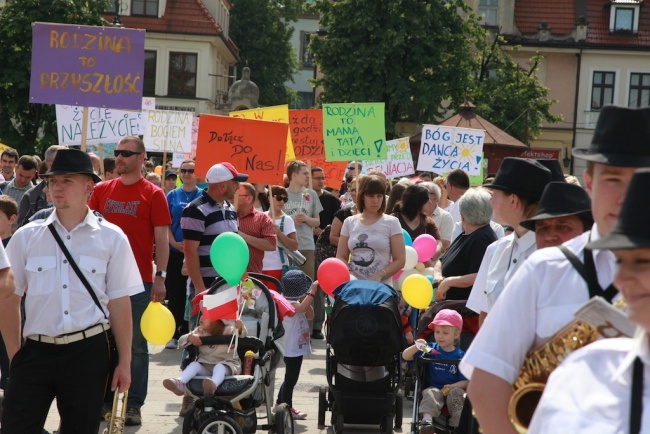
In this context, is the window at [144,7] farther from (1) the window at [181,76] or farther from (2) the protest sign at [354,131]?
(2) the protest sign at [354,131]

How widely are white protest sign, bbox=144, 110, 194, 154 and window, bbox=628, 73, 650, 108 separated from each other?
40.8 m

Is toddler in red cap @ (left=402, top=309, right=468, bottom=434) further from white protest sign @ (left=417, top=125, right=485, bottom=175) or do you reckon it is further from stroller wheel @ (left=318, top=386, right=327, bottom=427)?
white protest sign @ (left=417, top=125, right=485, bottom=175)

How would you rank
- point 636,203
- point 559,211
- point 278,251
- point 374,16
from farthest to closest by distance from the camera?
point 374,16, point 278,251, point 559,211, point 636,203

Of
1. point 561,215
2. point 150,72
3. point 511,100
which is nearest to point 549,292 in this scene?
point 561,215

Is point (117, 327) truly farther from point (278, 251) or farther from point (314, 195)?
point (314, 195)

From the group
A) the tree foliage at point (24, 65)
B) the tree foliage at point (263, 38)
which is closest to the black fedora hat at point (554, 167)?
the tree foliage at point (24, 65)

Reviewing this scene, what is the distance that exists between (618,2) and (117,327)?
54.9m

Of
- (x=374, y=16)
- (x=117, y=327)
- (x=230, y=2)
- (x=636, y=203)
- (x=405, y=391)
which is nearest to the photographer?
(x=636, y=203)

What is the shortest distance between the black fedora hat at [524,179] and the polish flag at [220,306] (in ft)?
8.75

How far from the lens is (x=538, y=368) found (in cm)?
285

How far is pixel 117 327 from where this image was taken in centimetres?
565

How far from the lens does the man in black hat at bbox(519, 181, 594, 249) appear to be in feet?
12.7

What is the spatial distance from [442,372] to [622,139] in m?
4.65

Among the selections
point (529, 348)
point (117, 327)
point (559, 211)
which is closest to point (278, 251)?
point (117, 327)
